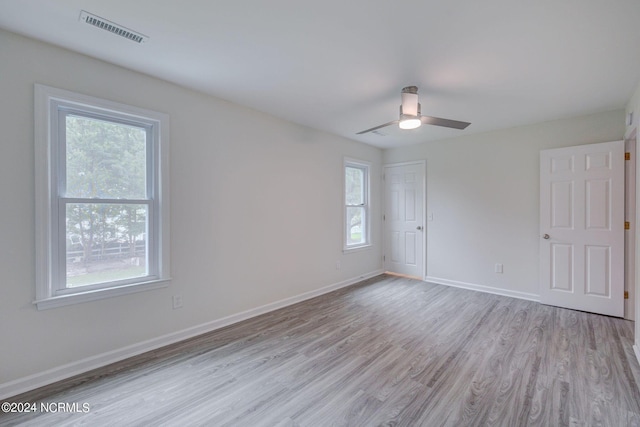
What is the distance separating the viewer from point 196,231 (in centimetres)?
296

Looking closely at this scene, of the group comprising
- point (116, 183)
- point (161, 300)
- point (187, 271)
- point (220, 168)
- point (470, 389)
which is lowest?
point (470, 389)

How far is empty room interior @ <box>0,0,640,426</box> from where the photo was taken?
73.9 inches

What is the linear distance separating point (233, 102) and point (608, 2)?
313cm

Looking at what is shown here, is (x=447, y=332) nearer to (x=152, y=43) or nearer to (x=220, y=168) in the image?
(x=220, y=168)

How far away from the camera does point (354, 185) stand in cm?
521

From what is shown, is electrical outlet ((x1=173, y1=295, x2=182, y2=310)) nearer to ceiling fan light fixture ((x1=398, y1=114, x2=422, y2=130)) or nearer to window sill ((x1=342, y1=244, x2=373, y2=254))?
window sill ((x1=342, y1=244, x2=373, y2=254))

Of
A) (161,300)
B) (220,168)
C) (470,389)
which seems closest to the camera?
(470,389)

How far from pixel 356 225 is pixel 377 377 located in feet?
10.4

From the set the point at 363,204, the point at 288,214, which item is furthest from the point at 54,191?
the point at 363,204

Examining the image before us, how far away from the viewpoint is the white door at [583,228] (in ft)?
11.1

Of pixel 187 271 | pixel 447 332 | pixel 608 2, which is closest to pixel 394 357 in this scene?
pixel 447 332

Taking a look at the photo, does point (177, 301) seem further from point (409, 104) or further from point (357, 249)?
point (357, 249)

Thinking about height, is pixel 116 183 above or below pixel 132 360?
above

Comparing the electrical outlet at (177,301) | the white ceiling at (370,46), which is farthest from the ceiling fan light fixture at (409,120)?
the electrical outlet at (177,301)
